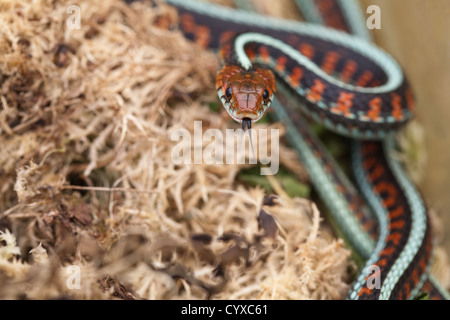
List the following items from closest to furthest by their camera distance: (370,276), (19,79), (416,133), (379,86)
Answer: (370,276), (19,79), (379,86), (416,133)

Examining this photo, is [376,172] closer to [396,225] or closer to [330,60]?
[396,225]

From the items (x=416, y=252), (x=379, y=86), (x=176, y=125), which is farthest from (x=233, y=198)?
(x=379, y=86)

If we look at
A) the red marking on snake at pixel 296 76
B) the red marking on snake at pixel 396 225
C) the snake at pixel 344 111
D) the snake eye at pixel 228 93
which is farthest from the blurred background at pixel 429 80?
the snake eye at pixel 228 93

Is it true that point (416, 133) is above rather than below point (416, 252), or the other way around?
above

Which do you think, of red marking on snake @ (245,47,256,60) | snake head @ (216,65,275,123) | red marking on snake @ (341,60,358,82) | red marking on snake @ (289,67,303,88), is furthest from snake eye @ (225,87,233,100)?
red marking on snake @ (341,60,358,82)

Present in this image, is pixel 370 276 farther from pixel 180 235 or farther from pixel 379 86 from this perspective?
pixel 379 86

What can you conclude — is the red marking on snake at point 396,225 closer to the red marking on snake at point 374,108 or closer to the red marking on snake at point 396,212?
the red marking on snake at point 396,212

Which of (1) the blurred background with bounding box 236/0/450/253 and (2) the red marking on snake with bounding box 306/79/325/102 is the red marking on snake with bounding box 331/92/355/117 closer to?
(2) the red marking on snake with bounding box 306/79/325/102
